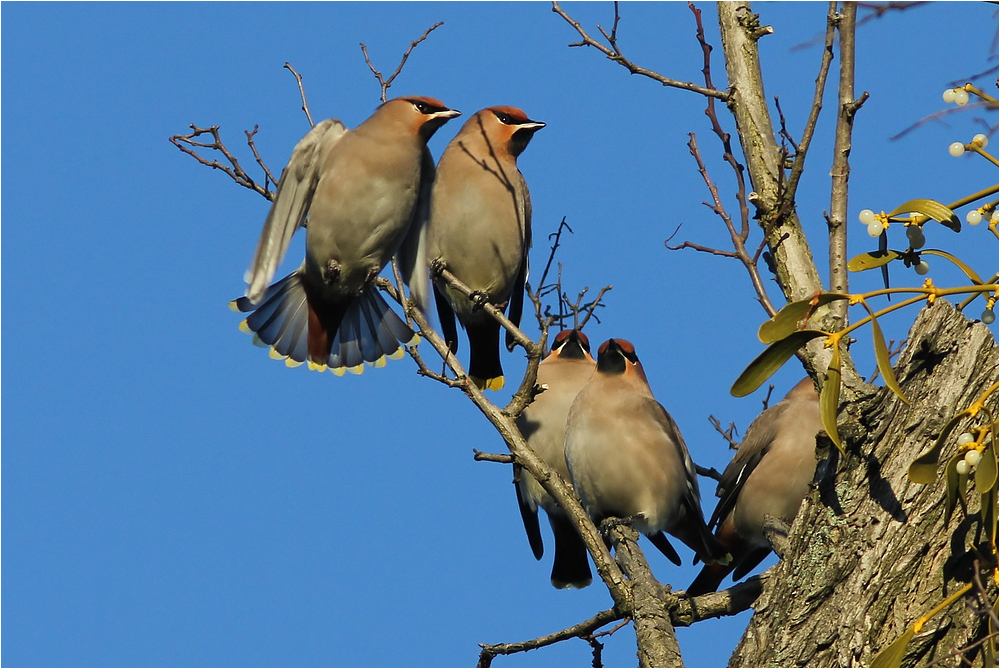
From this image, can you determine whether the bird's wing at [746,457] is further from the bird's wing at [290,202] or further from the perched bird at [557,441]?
the bird's wing at [290,202]

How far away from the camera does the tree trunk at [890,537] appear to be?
2.82 meters

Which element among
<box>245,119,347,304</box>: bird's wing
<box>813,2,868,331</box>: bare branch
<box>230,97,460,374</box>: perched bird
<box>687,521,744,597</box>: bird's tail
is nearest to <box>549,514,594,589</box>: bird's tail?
<box>687,521,744,597</box>: bird's tail

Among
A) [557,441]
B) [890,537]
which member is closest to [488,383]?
[557,441]

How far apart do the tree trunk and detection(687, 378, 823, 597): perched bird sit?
2.03m

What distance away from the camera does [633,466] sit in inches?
209

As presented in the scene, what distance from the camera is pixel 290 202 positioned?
221 inches

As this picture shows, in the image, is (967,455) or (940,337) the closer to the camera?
(967,455)

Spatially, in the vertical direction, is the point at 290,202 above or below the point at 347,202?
above

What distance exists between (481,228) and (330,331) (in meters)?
1.04

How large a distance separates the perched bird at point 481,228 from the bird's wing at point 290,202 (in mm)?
663

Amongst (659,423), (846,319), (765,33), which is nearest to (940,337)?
(846,319)

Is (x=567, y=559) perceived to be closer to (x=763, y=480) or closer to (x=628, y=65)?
(x=763, y=480)

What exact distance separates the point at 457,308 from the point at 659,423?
1.38 metres

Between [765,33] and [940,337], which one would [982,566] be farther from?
[765,33]
